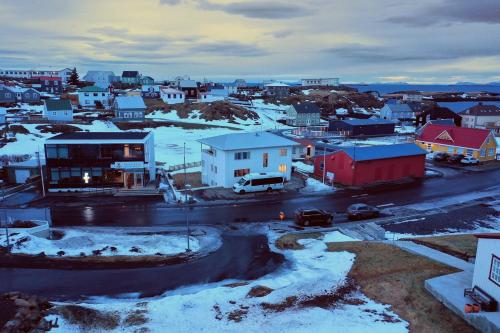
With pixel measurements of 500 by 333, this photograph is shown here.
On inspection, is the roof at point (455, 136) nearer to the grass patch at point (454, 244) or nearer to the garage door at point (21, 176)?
the grass patch at point (454, 244)

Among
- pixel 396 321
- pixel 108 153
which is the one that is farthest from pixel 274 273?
pixel 108 153

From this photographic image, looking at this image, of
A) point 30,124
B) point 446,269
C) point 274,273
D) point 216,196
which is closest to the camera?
point 446,269

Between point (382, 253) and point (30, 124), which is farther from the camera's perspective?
point (30, 124)

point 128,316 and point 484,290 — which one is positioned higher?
point 484,290

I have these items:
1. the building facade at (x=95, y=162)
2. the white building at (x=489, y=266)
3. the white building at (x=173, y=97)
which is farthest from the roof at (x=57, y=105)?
the white building at (x=489, y=266)

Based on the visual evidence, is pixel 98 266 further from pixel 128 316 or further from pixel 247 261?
pixel 247 261

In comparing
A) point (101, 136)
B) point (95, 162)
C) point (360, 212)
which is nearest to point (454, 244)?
point (360, 212)

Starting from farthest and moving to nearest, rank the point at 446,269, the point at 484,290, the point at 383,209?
the point at 383,209
the point at 446,269
the point at 484,290

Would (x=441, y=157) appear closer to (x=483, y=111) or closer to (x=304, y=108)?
(x=483, y=111)
